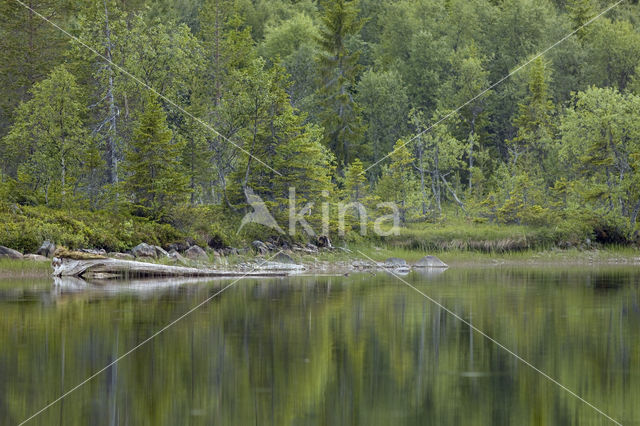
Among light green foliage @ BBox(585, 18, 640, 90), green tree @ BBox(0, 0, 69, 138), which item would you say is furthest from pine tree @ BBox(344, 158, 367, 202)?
light green foliage @ BBox(585, 18, 640, 90)

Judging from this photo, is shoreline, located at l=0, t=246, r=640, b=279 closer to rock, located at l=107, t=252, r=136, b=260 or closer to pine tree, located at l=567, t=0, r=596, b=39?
rock, located at l=107, t=252, r=136, b=260

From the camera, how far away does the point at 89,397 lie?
1042 centimetres

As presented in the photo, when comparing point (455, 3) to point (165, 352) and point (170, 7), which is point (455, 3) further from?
point (165, 352)

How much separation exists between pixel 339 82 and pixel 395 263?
2590cm

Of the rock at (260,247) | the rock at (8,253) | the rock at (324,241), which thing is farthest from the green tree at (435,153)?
the rock at (8,253)

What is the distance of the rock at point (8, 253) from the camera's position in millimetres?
29609

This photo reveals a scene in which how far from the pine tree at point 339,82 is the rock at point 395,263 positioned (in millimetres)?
22124

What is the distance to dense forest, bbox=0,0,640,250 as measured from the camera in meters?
38.3

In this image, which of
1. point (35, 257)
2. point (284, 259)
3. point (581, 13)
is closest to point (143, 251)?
point (35, 257)

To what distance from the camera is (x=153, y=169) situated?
3744 cm

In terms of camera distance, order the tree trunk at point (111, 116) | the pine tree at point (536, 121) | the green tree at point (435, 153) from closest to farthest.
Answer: the tree trunk at point (111, 116)
the pine tree at point (536, 121)
the green tree at point (435, 153)

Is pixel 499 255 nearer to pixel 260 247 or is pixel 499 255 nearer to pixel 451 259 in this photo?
pixel 451 259

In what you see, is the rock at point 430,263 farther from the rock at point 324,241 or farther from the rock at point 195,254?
the rock at point 195,254

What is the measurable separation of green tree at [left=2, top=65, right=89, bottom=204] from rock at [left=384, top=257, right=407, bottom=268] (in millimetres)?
15695
